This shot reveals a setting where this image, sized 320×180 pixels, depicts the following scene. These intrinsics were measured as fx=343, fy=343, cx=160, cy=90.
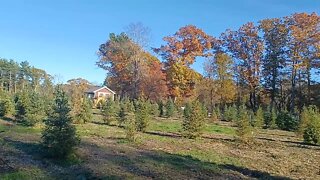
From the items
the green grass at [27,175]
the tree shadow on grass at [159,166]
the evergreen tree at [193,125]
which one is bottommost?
the tree shadow on grass at [159,166]

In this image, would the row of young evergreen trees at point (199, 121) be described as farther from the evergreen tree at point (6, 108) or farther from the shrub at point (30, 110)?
the evergreen tree at point (6, 108)

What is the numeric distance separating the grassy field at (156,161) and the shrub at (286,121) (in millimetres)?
14041

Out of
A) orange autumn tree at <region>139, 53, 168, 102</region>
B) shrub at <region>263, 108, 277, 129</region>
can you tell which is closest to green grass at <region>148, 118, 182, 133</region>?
shrub at <region>263, 108, 277, 129</region>

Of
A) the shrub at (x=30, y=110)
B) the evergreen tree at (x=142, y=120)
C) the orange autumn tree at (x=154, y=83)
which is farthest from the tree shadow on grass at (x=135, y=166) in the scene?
the orange autumn tree at (x=154, y=83)

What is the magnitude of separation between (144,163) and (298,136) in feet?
48.5

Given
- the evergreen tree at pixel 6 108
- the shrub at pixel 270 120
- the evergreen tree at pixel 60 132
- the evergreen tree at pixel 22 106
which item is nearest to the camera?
the evergreen tree at pixel 60 132

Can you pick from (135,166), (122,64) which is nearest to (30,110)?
(135,166)

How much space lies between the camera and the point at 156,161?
11.0m

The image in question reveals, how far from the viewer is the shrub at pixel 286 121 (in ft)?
98.7

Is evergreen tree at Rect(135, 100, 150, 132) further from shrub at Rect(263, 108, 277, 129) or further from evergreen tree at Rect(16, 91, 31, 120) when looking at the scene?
shrub at Rect(263, 108, 277, 129)

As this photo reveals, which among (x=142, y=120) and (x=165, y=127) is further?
(x=165, y=127)

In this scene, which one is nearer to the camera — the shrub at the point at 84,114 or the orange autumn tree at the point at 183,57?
the shrub at the point at 84,114

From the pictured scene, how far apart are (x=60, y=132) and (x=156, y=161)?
324cm

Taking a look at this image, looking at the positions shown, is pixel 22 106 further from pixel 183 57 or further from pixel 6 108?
pixel 183 57
